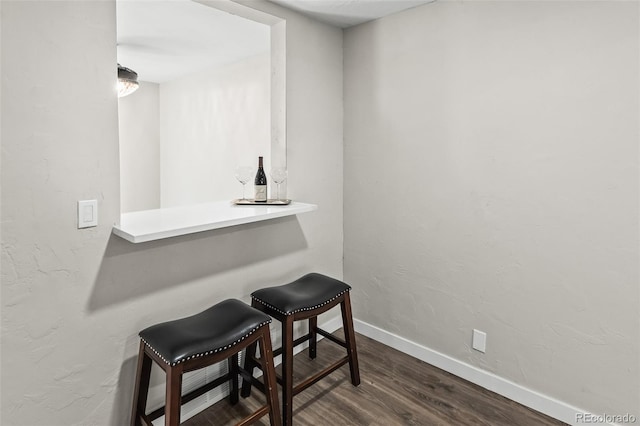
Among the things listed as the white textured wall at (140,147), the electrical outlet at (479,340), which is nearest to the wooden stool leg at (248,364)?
the electrical outlet at (479,340)

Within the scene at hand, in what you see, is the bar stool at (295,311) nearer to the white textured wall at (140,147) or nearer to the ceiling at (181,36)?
the ceiling at (181,36)

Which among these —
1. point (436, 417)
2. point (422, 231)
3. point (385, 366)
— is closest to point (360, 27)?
point (422, 231)

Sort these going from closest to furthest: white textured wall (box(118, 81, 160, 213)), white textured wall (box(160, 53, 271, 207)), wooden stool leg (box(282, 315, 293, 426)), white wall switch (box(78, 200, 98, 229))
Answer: white wall switch (box(78, 200, 98, 229)) < wooden stool leg (box(282, 315, 293, 426)) < white textured wall (box(160, 53, 271, 207)) < white textured wall (box(118, 81, 160, 213))

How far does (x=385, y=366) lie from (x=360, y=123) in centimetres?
166

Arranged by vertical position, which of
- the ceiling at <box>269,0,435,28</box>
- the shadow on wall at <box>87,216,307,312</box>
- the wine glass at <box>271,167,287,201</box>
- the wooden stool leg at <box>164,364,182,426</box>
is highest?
the ceiling at <box>269,0,435,28</box>

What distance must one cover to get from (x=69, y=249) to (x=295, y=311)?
103 cm

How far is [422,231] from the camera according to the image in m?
2.52

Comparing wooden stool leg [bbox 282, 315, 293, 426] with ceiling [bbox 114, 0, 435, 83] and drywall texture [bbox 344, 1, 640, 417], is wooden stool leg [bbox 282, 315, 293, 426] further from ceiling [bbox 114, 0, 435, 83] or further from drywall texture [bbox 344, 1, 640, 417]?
ceiling [bbox 114, 0, 435, 83]

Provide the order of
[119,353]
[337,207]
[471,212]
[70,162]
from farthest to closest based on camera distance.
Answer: [337,207]
[471,212]
[119,353]
[70,162]

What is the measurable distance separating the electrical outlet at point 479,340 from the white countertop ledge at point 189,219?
1.23 m

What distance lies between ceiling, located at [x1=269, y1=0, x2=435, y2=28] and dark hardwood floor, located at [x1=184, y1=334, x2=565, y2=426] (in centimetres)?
226

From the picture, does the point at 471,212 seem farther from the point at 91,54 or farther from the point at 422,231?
the point at 91,54

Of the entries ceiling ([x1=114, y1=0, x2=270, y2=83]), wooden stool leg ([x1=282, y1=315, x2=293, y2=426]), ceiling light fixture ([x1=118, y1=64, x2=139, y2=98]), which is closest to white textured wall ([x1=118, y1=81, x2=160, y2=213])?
ceiling ([x1=114, y1=0, x2=270, y2=83])

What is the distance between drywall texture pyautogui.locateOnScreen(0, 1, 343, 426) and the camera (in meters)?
1.42
